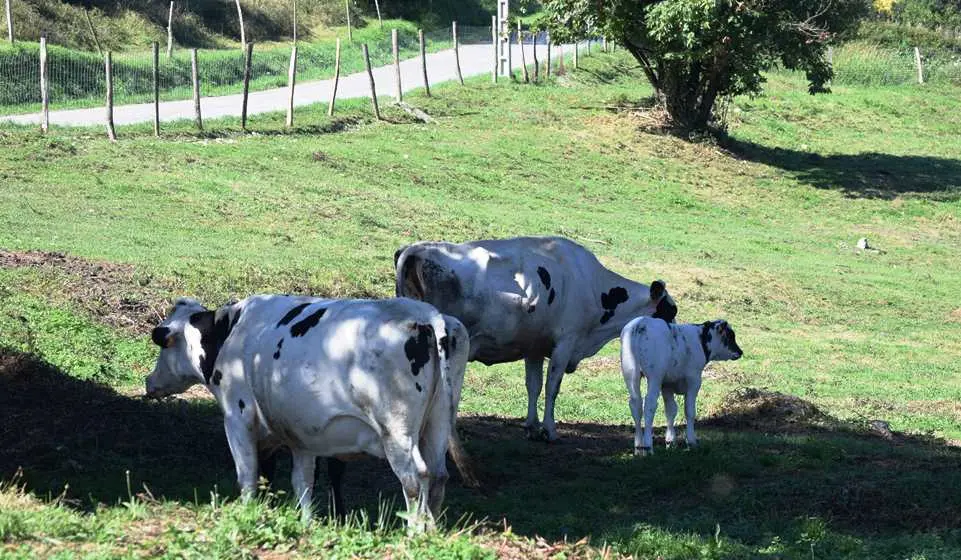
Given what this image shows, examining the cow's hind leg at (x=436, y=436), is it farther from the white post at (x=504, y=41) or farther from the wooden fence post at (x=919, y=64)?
the wooden fence post at (x=919, y=64)

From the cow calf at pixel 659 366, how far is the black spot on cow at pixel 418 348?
5.71m

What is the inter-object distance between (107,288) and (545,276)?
8.22m

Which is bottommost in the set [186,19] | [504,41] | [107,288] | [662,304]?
[107,288]

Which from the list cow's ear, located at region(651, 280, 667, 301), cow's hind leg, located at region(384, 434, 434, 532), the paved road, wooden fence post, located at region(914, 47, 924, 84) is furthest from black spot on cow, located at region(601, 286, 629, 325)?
wooden fence post, located at region(914, 47, 924, 84)

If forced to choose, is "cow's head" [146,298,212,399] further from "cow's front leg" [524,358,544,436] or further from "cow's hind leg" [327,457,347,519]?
"cow's front leg" [524,358,544,436]

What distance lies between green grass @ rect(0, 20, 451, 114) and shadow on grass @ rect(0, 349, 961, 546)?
2731 centimetres

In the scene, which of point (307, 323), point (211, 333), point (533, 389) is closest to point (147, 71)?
point (533, 389)

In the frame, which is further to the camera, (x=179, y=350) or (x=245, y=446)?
(x=179, y=350)

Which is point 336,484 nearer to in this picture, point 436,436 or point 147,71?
point 436,436

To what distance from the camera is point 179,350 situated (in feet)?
41.6

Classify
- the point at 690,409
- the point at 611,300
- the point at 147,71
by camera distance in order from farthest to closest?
the point at 147,71, the point at 611,300, the point at 690,409

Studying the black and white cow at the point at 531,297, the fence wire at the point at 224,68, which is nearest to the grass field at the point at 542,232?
the black and white cow at the point at 531,297

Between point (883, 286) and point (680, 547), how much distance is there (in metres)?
23.3

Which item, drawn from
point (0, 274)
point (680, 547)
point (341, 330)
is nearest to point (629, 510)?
point (680, 547)
